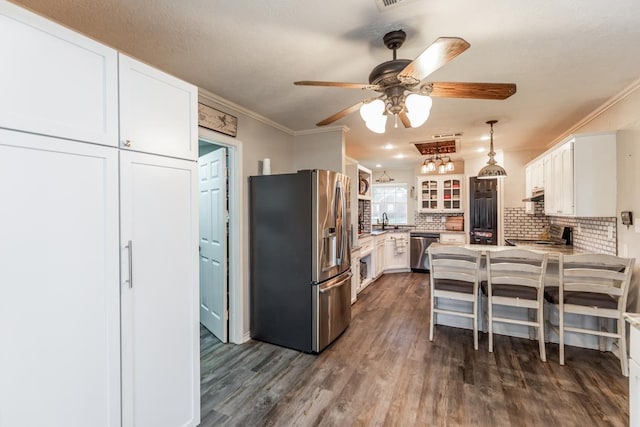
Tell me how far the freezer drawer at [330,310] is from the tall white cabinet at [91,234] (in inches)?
50.4

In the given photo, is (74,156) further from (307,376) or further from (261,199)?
Result: (307,376)

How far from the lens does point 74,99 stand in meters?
1.28

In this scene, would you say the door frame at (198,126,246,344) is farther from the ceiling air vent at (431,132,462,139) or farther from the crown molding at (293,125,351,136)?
the ceiling air vent at (431,132,462,139)

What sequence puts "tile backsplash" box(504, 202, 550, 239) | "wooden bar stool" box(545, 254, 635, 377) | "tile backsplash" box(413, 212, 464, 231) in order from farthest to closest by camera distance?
1. "tile backsplash" box(413, 212, 464, 231)
2. "tile backsplash" box(504, 202, 550, 239)
3. "wooden bar stool" box(545, 254, 635, 377)

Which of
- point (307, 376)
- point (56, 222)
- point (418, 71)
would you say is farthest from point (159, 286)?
point (418, 71)

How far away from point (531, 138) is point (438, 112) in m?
2.23

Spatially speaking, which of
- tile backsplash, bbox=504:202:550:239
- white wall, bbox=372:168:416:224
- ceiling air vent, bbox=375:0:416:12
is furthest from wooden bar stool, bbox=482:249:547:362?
white wall, bbox=372:168:416:224

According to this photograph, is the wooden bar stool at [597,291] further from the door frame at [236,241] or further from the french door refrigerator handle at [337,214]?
the door frame at [236,241]

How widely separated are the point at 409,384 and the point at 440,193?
4.89 meters

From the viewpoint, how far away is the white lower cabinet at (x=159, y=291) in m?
1.49

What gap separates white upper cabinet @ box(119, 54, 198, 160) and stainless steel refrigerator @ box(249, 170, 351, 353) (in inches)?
49.4

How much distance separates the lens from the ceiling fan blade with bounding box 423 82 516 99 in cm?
162

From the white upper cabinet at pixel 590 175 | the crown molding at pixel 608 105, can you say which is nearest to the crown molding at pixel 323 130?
the white upper cabinet at pixel 590 175

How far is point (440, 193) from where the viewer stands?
6.46 m
